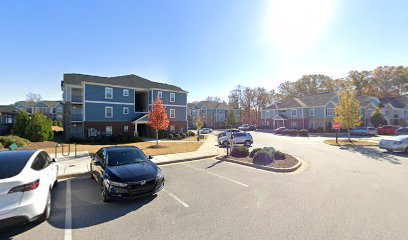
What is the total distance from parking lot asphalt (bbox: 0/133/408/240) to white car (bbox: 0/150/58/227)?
0.48 meters

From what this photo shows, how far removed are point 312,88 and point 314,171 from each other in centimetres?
7356

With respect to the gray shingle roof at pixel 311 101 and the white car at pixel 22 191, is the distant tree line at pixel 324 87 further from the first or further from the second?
the white car at pixel 22 191

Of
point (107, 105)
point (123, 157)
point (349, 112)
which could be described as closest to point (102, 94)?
point (107, 105)

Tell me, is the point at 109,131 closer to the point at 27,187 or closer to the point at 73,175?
the point at 73,175

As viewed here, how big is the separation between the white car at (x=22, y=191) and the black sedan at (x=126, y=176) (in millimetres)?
1508

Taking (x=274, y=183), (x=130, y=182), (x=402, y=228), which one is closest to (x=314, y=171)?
(x=274, y=183)

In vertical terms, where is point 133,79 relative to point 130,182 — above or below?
above

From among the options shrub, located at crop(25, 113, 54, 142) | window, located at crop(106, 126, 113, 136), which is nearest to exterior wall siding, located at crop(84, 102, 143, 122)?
window, located at crop(106, 126, 113, 136)

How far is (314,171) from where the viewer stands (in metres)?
10.2

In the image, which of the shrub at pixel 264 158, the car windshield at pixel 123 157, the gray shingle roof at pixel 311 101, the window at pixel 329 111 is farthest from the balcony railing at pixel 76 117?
the window at pixel 329 111

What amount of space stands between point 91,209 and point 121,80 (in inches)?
1220

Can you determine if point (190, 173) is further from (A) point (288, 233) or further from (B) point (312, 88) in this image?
(B) point (312, 88)

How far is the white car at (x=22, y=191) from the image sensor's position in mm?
4121

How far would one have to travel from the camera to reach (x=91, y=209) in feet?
18.9
